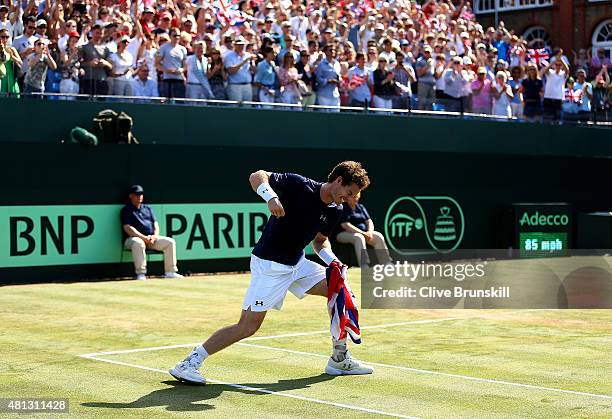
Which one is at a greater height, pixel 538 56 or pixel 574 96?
pixel 538 56

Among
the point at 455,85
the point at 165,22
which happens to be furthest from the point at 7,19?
the point at 455,85

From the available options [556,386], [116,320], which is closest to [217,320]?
[116,320]

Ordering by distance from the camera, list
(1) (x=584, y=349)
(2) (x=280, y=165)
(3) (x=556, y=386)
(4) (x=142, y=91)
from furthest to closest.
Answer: (2) (x=280, y=165) → (4) (x=142, y=91) → (1) (x=584, y=349) → (3) (x=556, y=386)

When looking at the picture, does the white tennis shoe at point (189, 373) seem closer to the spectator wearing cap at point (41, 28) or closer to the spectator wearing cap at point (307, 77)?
the spectator wearing cap at point (41, 28)

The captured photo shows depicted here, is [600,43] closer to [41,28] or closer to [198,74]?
[198,74]

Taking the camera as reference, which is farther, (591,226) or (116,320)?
(591,226)

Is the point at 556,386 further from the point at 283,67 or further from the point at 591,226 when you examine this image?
the point at 591,226

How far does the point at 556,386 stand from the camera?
896cm

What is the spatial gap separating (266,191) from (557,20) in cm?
3717

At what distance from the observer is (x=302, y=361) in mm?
10281

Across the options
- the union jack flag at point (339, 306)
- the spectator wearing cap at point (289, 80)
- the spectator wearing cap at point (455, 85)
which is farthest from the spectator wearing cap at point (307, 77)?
the union jack flag at point (339, 306)

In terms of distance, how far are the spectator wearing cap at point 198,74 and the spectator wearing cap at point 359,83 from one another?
3.27 meters

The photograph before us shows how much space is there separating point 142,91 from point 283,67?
2.93 meters

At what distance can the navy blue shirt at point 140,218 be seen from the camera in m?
19.7
